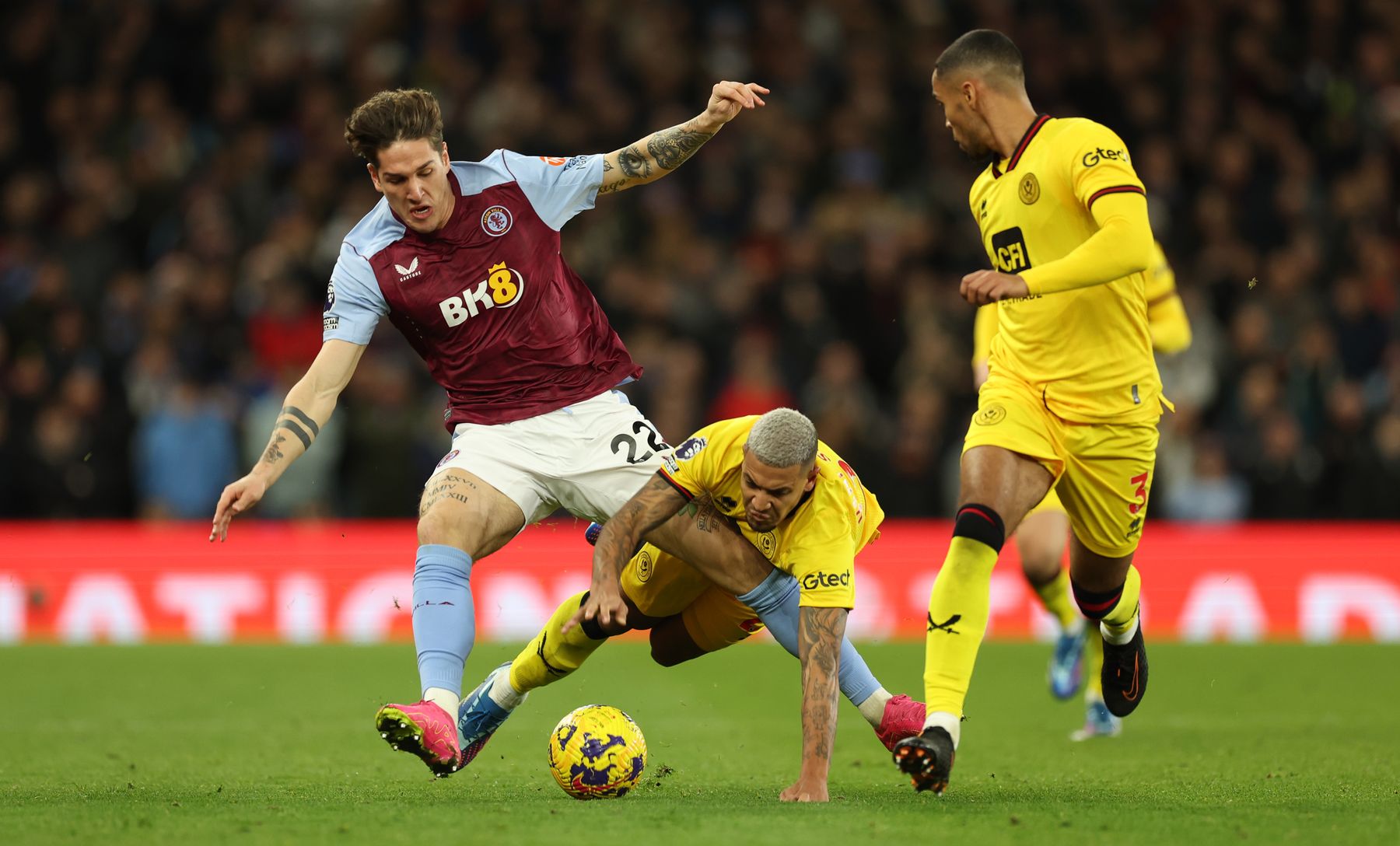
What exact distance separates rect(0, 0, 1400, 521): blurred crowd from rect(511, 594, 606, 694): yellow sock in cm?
703

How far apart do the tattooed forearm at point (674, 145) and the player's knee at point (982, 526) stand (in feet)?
5.84

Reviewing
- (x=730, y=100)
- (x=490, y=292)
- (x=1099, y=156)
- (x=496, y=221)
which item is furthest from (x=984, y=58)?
(x=490, y=292)

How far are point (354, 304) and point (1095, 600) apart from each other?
3.20 metres

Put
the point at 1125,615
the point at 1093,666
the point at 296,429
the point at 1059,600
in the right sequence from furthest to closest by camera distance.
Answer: the point at 1093,666 → the point at 1059,600 → the point at 1125,615 → the point at 296,429

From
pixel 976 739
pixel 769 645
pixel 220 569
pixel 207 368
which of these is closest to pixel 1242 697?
pixel 976 739

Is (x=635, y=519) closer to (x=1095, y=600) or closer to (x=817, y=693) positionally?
(x=817, y=693)

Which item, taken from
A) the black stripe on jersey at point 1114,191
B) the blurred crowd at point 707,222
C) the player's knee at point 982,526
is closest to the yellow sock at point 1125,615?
the player's knee at point 982,526

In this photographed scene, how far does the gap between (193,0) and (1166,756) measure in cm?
1294

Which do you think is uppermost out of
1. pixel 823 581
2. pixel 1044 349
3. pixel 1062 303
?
pixel 1062 303

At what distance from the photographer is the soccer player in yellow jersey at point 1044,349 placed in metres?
6.00

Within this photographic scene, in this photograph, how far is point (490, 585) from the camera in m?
12.9

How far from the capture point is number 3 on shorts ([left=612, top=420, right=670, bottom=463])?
6621mm

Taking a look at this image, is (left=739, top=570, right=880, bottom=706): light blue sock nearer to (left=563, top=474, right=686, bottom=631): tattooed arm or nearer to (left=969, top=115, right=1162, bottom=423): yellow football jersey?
(left=563, top=474, right=686, bottom=631): tattooed arm

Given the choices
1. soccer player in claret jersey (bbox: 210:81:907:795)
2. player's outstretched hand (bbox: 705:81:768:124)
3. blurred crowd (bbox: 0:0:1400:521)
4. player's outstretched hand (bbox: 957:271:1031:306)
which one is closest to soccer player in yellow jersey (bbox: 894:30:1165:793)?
player's outstretched hand (bbox: 957:271:1031:306)
